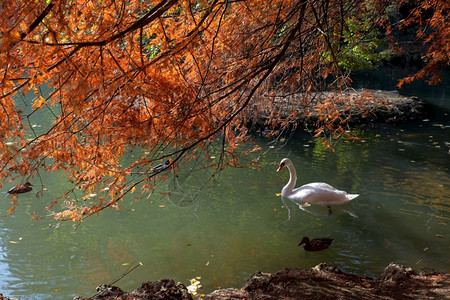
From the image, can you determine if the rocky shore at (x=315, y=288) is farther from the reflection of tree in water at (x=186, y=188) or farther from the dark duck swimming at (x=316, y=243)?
the reflection of tree in water at (x=186, y=188)

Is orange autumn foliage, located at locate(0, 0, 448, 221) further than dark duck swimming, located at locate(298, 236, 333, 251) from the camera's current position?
No

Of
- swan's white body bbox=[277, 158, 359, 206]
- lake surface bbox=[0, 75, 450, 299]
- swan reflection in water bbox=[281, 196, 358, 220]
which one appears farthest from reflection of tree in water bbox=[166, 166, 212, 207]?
swan's white body bbox=[277, 158, 359, 206]

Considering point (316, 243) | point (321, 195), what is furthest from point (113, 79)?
point (321, 195)

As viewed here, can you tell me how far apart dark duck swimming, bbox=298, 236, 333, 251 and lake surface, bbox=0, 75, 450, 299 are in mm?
97

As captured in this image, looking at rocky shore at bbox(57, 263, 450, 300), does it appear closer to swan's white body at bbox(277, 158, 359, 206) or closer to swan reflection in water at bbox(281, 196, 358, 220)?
swan reflection in water at bbox(281, 196, 358, 220)

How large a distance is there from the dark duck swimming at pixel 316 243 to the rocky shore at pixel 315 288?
2.90 feet

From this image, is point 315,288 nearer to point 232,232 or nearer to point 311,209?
point 232,232

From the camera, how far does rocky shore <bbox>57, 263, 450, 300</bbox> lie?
3885 millimetres

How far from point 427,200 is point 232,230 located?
10.9 feet

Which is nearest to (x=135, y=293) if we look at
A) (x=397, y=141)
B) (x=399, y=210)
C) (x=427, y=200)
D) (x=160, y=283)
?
(x=160, y=283)

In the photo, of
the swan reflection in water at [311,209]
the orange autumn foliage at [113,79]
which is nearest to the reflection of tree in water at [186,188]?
the swan reflection in water at [311,209]

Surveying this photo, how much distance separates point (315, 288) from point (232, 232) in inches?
94.7

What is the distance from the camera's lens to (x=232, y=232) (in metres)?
6.35

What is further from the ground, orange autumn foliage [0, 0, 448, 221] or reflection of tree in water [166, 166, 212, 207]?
orange autumn foliage [0, 0, 448, 221]
